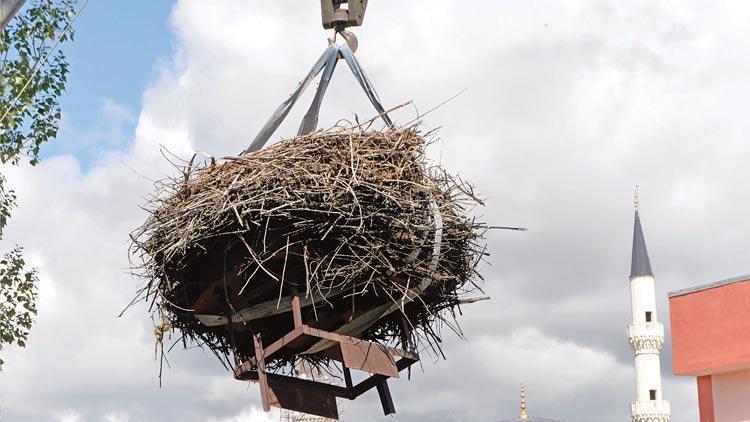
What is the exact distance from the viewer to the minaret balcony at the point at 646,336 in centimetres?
6662

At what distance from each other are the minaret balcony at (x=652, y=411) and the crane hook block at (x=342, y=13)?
6090 centimetres

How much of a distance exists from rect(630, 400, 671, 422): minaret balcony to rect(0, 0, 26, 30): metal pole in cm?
6311

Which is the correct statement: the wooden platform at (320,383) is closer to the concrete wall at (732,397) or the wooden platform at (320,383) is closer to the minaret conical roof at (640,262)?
the concrete wall at (732,397)

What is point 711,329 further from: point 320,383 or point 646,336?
point 646,336

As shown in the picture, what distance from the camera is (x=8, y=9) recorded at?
586 centimetres

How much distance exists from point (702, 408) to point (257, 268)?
12.4m

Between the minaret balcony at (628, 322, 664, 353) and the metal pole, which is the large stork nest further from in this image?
the minaret balcony at (628, 322, 664, 353)

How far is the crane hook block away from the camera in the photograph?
25.8 feet

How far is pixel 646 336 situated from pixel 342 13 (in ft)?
198

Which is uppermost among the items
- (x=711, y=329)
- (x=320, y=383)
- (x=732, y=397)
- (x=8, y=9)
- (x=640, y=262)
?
(x=640, y=262)

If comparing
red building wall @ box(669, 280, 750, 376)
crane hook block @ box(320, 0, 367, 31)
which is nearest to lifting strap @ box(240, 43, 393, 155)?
crane hook block @ box(320, 0, 367, 31)

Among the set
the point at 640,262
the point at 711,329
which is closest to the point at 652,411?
the point at 640,262

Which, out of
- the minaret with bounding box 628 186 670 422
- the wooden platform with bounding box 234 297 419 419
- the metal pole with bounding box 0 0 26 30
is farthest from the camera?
the minaret with bounding box 628 186 670 422

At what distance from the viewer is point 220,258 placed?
7855 millimetres
